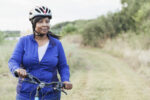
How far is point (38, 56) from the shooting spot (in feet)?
12.1

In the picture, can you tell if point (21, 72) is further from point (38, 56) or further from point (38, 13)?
point (38, 13)

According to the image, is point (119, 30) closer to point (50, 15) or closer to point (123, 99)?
point (123, 99)

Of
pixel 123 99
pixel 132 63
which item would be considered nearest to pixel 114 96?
pixel 123 99

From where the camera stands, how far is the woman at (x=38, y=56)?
3.64 meters

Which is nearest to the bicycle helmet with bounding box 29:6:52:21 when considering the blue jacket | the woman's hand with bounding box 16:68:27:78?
the blue jacket

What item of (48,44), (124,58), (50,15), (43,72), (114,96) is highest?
(50,15)

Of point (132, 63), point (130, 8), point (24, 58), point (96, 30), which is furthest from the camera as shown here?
point (96, 30)

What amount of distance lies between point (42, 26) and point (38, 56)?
0.34m

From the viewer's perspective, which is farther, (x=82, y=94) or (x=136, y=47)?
(x=136, y=47)

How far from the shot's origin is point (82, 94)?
9.30 meters

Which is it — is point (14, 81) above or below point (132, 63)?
above

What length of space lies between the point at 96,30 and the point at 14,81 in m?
22.5

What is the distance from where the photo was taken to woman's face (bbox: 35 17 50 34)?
12.3 feet

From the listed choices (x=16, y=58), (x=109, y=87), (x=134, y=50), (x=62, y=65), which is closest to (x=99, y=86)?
(x=109, y=87)
